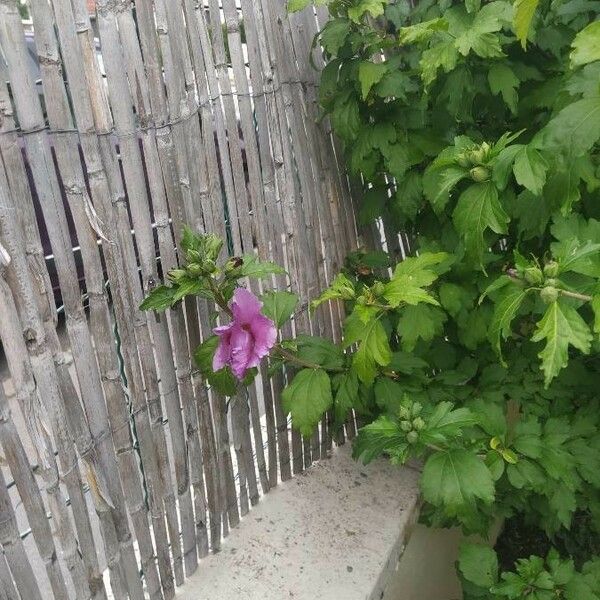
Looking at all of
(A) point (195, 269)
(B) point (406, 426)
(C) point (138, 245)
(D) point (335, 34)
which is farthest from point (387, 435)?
(D) point (335, 34)

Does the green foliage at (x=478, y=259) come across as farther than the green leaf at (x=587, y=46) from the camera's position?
Yes

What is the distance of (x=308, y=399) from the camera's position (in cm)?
196

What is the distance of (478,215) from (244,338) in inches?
25.0

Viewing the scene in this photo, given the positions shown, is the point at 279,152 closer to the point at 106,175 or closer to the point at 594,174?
the point at 106,175

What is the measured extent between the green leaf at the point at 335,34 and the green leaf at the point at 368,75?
0.09 m

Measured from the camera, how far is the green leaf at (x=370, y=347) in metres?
1.77

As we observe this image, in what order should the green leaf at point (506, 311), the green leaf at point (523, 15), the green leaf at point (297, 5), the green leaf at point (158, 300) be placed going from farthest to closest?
the green leaf at point (297, 5)
the green leaf at point (158, 300)
the green leaf at point (506, 311)
the green leaf at point (523, 15)

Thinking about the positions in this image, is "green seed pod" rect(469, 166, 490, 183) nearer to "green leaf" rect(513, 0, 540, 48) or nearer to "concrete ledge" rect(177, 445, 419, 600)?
"green leaf" rect(513, 0, 540, 48)

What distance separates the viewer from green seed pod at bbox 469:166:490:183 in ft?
5.31

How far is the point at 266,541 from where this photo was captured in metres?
2.18

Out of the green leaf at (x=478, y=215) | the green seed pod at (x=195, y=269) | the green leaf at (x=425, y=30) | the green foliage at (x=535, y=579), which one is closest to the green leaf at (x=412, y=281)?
the green leaf at (x=478, y=215)

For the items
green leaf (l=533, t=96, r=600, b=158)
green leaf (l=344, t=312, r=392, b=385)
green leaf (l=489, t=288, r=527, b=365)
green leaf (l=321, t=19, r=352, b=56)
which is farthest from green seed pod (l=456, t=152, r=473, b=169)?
green leaf (l=321, t=19, r=352, b=56)

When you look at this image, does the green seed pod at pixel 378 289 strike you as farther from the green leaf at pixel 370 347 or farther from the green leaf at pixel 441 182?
the green leaf at pixel 441 182

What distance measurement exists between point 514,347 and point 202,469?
106cm
